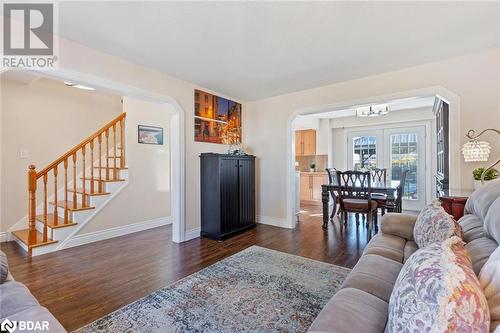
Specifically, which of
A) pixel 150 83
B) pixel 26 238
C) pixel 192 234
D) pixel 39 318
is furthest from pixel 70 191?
pixel 39 318

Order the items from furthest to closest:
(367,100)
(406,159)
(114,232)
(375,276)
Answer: (406,159), (114,232), (367,100), (375,276)

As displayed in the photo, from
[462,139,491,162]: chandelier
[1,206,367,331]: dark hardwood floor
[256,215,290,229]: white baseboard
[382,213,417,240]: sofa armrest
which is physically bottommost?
[1,206,367,331]: dark hardwood floor

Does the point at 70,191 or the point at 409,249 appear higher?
the point at 70,191

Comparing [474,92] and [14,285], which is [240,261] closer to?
[14,285]

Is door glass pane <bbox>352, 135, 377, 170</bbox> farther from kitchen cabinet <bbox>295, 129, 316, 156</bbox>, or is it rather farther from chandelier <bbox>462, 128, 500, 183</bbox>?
chandelier <bbox>462, 128, 500, 183</bbox>

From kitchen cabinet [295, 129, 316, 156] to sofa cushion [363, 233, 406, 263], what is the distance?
525 centimetres

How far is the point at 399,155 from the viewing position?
5.94 m

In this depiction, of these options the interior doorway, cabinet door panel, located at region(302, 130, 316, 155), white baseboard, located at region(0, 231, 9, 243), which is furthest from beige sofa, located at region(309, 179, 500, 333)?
cabinet door panel, located at region(302, 130, 316, 155)

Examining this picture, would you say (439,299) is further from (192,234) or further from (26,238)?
(26,238)

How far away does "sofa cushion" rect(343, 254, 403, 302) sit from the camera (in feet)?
4.05

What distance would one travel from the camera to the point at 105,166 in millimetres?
4344

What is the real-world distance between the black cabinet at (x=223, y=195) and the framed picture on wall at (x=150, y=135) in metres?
1.27

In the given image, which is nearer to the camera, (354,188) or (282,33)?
(282,33)

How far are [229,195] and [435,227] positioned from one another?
2.74 meters
